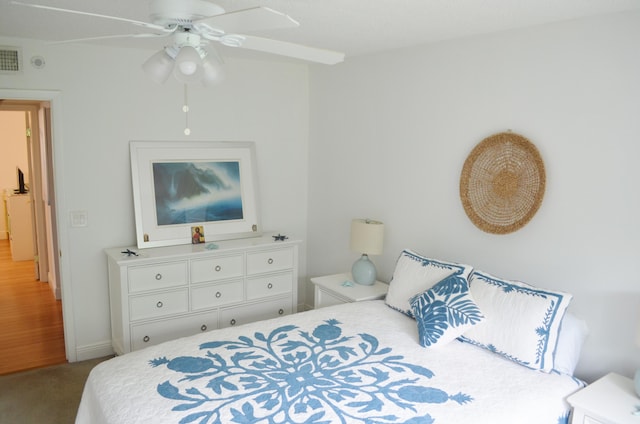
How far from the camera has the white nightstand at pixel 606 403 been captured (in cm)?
213

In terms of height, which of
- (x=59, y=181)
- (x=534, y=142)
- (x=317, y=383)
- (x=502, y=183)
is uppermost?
(x=534, y=142)

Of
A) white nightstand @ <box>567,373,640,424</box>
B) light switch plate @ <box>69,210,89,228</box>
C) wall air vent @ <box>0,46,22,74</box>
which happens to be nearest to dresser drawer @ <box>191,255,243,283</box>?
light switch plate @ <box>69,210,89,228</box>

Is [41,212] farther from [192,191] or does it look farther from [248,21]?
[248,21]

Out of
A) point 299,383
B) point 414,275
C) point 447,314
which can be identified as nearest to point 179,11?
point 299,383

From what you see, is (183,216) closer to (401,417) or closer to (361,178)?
(361,178)

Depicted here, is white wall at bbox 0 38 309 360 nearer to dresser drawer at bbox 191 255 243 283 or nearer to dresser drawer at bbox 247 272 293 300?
dresser drawer at bbox 191 255 243 283

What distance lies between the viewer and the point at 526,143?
112 inches

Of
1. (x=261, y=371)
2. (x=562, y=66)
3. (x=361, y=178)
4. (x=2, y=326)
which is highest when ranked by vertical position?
(x=562, y=66)

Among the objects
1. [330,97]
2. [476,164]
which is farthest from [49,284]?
[476,164]

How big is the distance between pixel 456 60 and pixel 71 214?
2.99 m

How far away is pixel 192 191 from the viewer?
4105 millimetres

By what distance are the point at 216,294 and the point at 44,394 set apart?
134cm

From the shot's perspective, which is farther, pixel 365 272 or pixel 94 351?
pixel 94 351

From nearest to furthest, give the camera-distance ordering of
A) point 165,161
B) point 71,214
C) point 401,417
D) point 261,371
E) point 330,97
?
point 401,417
point 261,371
point 71,214
point 165,161
point 330,97
